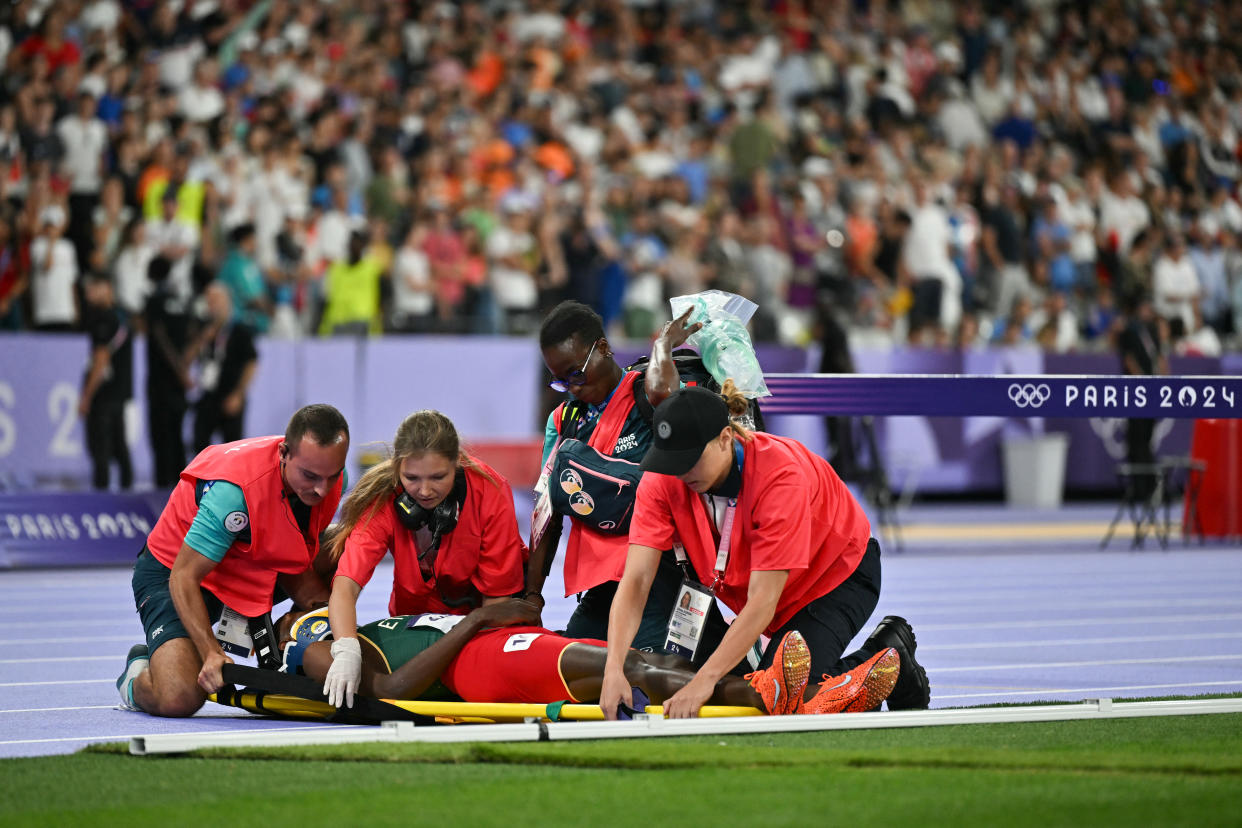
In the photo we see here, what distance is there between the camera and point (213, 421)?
14.8 m

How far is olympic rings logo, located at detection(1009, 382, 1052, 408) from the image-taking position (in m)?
9.02

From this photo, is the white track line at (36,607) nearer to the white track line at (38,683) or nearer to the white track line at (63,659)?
the white track line at (63,659)

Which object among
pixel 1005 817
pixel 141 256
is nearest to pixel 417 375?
pixel 141 256

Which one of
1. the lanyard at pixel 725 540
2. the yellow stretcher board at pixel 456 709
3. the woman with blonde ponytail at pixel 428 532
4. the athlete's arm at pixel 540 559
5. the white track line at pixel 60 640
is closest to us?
the yellow stretcher board at pixel 456 709

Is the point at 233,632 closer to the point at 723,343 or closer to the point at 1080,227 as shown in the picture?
the point at 723,343

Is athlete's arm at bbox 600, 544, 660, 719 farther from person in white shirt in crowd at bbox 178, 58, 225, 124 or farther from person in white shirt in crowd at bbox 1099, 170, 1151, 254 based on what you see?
person in white shirt in crowd at bbox 1099, 170, 1151, 254

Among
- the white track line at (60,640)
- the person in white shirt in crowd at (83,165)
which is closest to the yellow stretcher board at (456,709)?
the white track line at (60,640)

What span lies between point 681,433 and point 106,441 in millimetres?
10202

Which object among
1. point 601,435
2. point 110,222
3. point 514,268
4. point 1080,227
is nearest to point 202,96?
point 110,222

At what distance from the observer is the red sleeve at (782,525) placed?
5918 mm

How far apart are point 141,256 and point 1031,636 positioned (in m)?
9.03

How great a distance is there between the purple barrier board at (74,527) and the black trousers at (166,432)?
6.00ft

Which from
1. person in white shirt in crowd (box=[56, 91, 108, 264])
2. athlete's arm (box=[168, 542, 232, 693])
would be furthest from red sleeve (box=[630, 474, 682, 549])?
person in white shirt in crowd (box=[56, 91, 108, 264])

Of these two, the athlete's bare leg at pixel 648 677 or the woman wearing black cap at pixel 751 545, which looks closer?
the woman wearing black cap at pixel 751 545
